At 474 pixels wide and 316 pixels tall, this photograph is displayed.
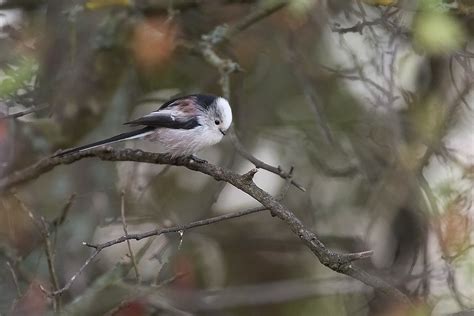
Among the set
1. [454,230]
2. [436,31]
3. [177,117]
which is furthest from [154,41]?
[436,31]

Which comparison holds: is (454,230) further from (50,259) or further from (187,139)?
(50,259)

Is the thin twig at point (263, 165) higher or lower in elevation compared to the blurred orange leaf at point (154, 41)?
lower

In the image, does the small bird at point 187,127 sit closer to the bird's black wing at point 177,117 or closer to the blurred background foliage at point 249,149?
the bird's black wing at point 177,117

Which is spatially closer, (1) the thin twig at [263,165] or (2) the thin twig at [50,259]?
(1) the thin twig at [263,165]

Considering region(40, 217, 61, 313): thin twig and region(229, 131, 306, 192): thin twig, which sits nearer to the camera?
region(229, 131, 306, 192): thin twig

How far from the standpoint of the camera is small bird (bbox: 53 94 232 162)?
3.81m

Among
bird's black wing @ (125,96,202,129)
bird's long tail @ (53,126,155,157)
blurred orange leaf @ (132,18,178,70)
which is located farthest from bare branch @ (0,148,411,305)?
blurred orange leaf @ (132,18,178,70)

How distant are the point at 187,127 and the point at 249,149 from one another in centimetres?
176

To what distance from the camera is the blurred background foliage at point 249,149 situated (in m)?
4.18

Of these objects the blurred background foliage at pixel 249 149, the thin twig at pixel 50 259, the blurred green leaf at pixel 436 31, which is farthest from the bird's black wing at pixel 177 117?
the blurred green leaf at pixel 436 31

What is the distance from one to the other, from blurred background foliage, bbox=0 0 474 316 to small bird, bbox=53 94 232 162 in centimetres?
45

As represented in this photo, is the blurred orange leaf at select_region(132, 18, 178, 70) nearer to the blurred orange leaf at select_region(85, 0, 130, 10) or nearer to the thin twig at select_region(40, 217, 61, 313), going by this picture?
the blurred orange leaf at select_region(85, 0, 130, 10)

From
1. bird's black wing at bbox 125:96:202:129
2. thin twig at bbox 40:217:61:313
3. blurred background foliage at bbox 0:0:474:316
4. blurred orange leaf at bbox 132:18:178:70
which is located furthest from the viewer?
blurred orange leaf at bbox 132:18:178:70

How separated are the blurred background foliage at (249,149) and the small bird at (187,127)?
1.47ft
